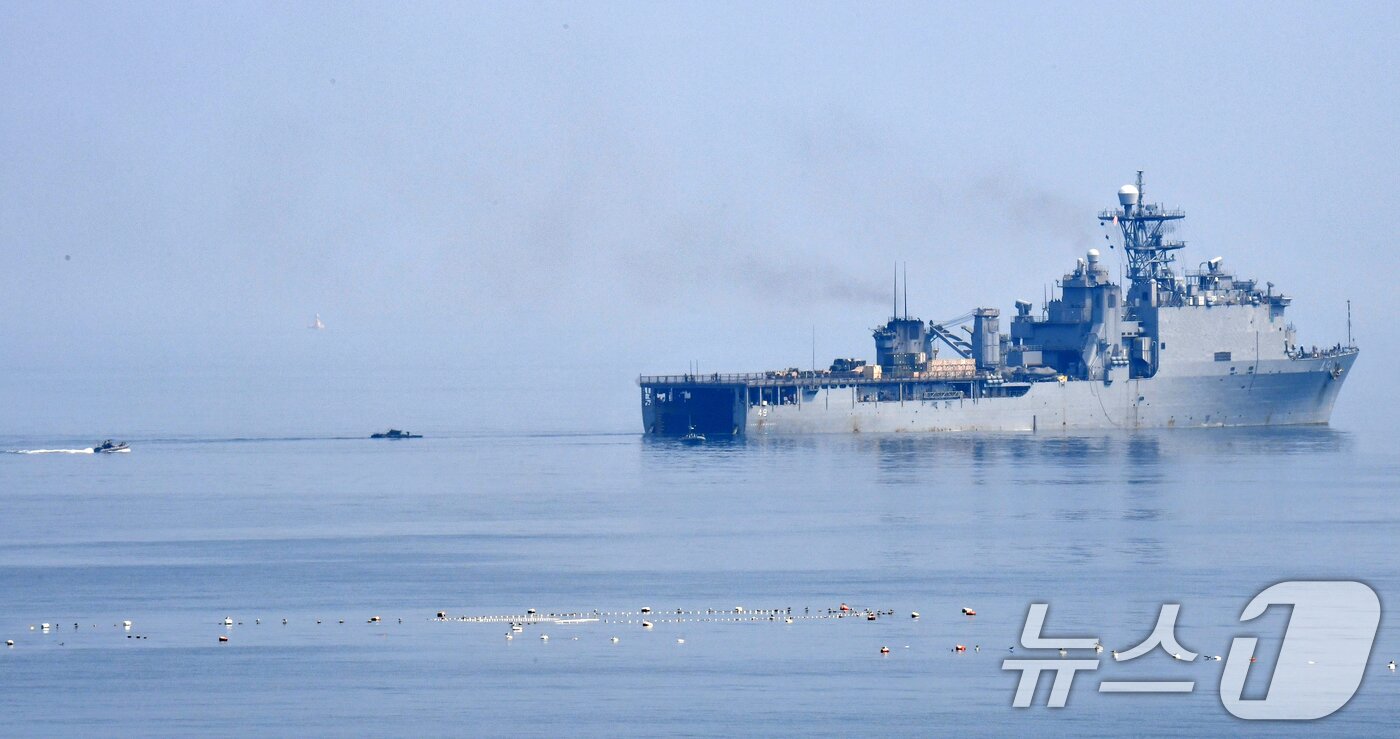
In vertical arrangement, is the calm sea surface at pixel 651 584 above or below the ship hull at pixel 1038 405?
below

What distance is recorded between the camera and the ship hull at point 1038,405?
9969cm

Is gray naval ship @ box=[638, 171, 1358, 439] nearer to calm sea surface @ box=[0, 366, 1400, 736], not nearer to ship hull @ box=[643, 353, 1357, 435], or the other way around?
ship hull @ box=[643, 353, 1357, 435]

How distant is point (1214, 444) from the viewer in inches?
3777

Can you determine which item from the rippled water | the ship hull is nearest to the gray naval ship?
the ship hull

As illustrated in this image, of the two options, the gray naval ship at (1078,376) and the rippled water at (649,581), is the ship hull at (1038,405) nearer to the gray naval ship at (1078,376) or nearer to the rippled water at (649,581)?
the gray naval ship at (1078,376)

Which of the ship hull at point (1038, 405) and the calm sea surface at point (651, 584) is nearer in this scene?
the calm sea surface at point (651, 584)

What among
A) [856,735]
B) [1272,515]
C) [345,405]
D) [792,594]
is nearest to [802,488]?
[1272,515]

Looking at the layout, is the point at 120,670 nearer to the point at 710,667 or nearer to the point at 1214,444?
the point at 710,667

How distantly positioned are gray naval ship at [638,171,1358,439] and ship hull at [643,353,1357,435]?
70 mm

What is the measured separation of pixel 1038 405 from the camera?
102 meters

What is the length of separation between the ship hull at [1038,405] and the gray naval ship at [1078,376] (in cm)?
7

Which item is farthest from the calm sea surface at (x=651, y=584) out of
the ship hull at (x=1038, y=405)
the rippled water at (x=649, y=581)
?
the ship hull at (x=1038, y=405)

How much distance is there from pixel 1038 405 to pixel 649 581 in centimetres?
5612

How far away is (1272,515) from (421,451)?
46543mm
